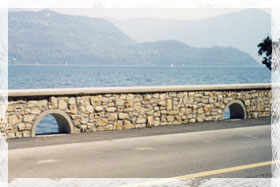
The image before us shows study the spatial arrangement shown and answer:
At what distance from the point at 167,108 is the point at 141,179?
6.55 metres

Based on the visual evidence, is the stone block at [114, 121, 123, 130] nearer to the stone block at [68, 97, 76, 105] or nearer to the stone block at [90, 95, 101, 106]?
the stone block at [90, 95, 101, 106]

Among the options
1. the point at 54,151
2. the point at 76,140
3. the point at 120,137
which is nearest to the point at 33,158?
the point at 54,151

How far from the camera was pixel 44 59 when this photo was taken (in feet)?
603

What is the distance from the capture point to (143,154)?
8516 millimetres

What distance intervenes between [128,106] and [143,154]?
3722 mm

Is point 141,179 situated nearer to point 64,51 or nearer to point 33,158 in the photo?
point 33,158

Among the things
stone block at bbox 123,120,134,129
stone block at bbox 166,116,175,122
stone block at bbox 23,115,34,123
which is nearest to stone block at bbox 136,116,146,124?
stone block at bbox 123,120,134,129

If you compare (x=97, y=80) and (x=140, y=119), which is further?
(x=97, y=80)

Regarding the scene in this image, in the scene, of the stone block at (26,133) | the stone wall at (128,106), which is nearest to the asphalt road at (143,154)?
the stone block at (26,133)

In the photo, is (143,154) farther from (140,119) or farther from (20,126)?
(140,119)

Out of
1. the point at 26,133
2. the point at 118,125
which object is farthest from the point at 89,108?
the point at 26,133

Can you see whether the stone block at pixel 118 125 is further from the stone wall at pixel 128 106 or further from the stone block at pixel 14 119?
the stone block at pixel 14 119

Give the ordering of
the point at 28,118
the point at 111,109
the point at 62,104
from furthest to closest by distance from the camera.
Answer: the point at 111,109, the point at 62,104, the point at 28,118

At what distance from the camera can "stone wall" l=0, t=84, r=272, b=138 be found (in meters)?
10.4
